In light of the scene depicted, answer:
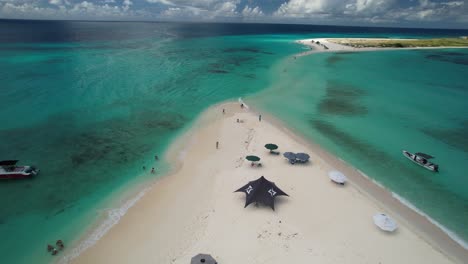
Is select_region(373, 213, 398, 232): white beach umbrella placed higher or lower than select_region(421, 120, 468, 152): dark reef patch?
lower

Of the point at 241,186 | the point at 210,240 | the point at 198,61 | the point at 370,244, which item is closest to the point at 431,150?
the point at 370,244

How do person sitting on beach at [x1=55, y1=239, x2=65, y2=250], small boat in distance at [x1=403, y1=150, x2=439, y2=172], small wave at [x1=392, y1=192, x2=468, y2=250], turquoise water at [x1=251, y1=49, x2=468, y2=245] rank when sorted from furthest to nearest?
1. small boat in distance at [x1=403, y1=150, x2=439, y2=172]
2. turquoise water at [x1=251, y1=49, x2=468, y2=245]
3. small wave at [x1=392, y1=192, x2=468, y2=250]
4. person sitting on beach at [x1=55, y1=239, x2=65, y2=250]

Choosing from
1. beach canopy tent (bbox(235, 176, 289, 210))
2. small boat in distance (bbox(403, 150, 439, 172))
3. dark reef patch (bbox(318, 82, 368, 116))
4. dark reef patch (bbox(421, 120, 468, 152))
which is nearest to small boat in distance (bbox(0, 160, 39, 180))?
beach canopy tent (bbox(235, 176, 289, 210))

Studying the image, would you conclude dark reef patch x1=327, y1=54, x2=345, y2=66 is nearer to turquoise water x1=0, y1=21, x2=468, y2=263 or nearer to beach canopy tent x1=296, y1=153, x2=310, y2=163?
turquoise water x1=0, y1=21, x2=468, y2=263

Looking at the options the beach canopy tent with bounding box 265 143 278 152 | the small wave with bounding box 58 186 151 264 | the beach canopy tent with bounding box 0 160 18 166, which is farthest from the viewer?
the beach canopy tent with bounding box 265 143 278 152

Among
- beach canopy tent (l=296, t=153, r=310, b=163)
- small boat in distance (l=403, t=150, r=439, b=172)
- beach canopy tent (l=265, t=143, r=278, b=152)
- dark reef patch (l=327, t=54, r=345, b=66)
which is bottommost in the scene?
small boat in distance (l=403, t=150, r=439, b=172)

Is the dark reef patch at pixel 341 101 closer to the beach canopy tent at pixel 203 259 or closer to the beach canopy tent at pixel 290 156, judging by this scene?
the beach canopy tent at pixel 290 156
